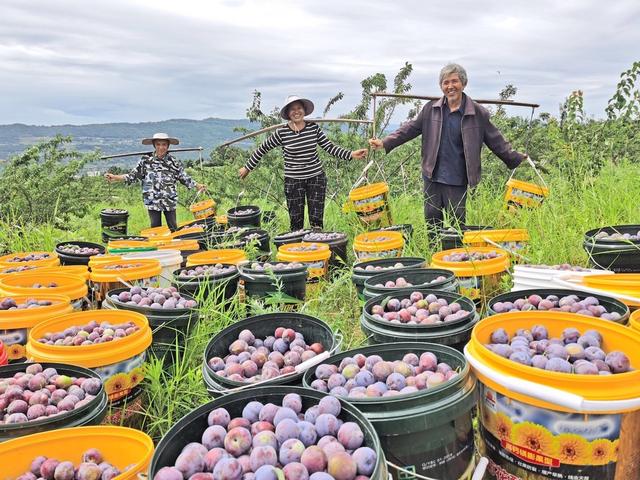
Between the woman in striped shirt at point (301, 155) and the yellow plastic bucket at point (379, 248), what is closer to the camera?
the yellow plastic bucket at point (379, 248)

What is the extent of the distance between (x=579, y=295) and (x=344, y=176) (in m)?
6.03

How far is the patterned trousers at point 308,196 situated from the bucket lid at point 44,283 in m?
2.70

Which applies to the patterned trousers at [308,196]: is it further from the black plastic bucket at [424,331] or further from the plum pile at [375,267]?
the black plastic bucket at [424,331]

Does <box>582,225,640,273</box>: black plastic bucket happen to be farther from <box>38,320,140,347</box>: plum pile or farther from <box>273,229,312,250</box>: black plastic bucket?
<box>273,229,312,250</box>: black plastic bucket

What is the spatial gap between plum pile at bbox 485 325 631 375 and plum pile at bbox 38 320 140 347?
1.54 meters

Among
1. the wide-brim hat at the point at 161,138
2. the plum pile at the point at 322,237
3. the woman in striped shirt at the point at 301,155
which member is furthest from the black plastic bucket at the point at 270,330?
the wide-brim hat at the point at 161,138

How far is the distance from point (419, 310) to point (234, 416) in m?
0.99

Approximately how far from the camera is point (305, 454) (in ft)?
4.01

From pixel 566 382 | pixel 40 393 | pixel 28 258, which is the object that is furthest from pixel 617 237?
pixel 28 258

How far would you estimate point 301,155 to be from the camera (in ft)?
17.4

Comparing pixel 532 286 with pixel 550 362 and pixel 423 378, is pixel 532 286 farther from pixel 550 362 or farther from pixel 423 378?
pixel 423 378

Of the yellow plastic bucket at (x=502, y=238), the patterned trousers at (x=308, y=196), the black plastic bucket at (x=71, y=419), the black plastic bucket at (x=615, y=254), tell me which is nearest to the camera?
the black plastic bucket at (x=71, y=419)

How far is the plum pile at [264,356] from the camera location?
1.84 meters

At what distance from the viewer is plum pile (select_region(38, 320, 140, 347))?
218 centimetres
